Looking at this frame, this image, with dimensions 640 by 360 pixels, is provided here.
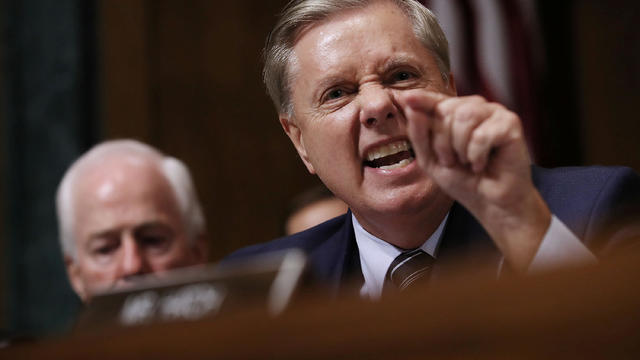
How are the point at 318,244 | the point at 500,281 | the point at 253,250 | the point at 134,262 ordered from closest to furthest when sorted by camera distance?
the point at 500,281, the point at 318,244, the point at 253,250, the point at 134,262

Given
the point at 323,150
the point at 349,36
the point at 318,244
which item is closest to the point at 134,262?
the point at 318,244

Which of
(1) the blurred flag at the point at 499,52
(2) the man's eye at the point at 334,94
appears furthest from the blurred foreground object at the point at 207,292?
(1) the blurred flag at the point at 499,52

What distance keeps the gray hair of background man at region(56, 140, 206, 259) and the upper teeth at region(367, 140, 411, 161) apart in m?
0.85

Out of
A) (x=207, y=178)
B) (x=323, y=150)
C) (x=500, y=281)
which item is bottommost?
(x=207, y=178)

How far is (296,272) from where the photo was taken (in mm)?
864

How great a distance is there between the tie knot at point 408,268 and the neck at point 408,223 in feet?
0.09

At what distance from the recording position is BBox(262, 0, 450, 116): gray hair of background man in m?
1.58

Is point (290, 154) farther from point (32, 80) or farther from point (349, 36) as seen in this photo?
point (349, 36)

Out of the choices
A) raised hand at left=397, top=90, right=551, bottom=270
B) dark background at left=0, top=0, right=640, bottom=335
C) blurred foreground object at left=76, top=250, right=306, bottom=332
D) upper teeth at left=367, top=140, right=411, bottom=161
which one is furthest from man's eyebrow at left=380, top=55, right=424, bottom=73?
dark background at left=0, top=0, right=640, bottom=335

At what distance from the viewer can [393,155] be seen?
4.80ft

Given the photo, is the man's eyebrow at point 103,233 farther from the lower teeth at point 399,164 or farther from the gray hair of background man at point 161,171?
the lower teeth at point 399,164

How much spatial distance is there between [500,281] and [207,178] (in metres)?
2.87

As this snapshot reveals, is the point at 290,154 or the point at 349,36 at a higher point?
the point at 349,36

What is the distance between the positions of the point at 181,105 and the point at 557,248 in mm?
2487
